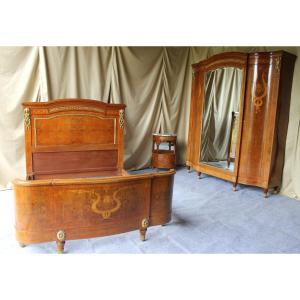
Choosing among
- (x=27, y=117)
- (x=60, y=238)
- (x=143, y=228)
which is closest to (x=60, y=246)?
(x=60, y=238)

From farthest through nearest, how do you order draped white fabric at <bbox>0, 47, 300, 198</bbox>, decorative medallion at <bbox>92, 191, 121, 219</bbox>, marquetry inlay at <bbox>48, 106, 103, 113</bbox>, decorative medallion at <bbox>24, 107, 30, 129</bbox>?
1. draped white fabric at <bbox>0, 47, 300, 198</bbox>
2. marquetry inlay at <bbox>48, 106, 103, 113</bbox>
3. decorative medallion at <bbox>24, 107, 30, 129</bbox>
4. decorative medallion at <bbox>92, 191, 121, 219</bbox>

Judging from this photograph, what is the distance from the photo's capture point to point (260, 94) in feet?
10.8

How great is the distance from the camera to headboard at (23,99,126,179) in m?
2.79

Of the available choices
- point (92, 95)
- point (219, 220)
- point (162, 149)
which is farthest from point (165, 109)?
point (219, 220)

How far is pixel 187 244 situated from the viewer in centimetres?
218

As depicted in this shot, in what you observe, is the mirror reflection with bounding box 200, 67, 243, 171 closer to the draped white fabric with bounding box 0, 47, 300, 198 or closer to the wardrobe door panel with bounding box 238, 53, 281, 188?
the wardrobe door panel with bounding box 238, 53, 281, 188

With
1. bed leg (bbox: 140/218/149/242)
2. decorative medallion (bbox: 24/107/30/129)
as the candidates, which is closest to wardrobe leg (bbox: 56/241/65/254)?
bed leg (bbox: 140/218/149/242)

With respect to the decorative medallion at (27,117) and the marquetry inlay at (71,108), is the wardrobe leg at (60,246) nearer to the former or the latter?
the decorative medallion at (27,117)

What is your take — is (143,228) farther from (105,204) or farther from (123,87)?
(123,87)

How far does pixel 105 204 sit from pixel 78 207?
0.60ft

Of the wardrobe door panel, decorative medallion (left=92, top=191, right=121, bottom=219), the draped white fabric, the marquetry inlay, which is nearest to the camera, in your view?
decorative medallion (left=92, top=191, right=121, bottom=219)

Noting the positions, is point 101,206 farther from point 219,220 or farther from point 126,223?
point 219,220

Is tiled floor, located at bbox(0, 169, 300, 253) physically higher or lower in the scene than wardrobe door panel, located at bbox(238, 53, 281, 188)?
lower
